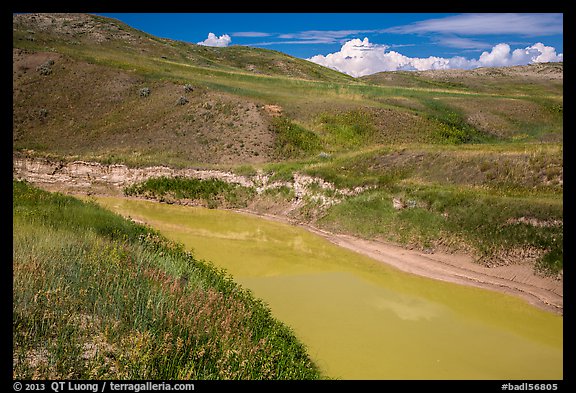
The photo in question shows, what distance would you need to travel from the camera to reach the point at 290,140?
52938 mm

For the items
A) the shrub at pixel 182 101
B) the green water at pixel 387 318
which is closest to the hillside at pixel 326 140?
the shrub at pixel 182 101

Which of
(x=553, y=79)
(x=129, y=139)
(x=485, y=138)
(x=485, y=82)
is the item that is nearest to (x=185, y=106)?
(x=129, y=139)

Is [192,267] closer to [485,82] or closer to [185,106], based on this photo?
[185,106]

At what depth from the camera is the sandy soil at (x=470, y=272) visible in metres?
21.2

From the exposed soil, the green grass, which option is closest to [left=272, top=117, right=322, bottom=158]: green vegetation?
the exposed soil

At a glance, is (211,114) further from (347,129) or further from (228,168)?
(347,129)

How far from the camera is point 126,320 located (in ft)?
39.5

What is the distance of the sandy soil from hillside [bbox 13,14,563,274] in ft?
2.20

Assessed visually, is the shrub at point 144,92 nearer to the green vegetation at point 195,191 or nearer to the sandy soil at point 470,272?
the green vegetation at point 195,191

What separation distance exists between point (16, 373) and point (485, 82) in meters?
160

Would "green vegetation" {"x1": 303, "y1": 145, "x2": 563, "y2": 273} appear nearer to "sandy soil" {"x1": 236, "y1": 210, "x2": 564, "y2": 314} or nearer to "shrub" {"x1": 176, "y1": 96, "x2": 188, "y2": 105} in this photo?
"sandy soil" {"x1": 236, "y1": 210, "x2": 564, "y2": 314}

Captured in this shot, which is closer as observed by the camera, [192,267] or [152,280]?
[152,280]
